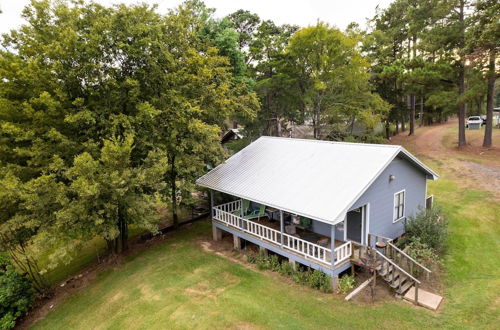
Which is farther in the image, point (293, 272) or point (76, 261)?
point (76, 261)

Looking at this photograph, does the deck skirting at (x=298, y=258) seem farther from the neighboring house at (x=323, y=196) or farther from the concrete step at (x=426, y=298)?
the concrete step at (x=426, y=298)

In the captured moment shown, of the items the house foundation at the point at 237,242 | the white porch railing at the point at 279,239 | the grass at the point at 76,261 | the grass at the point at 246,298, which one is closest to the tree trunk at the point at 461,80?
the grass at the point at 246,298

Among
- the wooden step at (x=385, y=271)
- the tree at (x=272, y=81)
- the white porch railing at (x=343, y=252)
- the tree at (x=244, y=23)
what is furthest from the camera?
the tree at (x=244, y=23)

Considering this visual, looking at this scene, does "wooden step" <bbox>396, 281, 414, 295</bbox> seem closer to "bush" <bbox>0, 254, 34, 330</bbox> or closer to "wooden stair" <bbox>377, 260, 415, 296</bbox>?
"wooden stair" <bbox>377, 260, 415, 296</bbox>

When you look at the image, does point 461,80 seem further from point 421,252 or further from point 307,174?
point 307,174

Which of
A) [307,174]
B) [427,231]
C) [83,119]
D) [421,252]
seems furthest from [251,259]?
[83,119]

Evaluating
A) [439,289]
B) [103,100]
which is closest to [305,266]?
[439,289]
